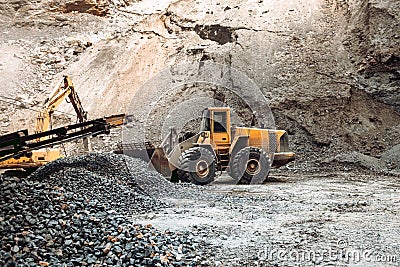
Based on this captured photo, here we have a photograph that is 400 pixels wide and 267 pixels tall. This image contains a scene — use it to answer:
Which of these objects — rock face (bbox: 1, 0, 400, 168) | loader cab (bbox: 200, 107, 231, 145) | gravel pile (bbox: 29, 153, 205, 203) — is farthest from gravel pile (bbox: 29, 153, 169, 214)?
rock face (bbox: 1, 0, 400, 168)

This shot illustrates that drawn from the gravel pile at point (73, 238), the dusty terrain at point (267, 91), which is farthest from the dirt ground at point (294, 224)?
the gravel pile at point (73, 238)

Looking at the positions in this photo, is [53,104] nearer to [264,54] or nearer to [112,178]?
[112,178]

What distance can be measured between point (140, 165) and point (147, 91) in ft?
30.1

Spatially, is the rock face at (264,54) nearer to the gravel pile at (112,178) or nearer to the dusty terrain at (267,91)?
the dusty terrain at (267,91)

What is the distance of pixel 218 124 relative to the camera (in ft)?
33.8

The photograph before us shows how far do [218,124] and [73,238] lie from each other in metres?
6.57

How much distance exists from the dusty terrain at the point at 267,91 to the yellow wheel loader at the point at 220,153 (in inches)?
19.5

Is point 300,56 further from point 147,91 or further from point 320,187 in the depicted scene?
point 320,187

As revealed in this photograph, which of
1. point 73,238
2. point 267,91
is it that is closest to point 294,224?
point 73,238

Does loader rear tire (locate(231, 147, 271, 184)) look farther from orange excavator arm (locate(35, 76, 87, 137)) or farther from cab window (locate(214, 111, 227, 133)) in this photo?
orange excavator arm (locate(35, 76, 87, 137))

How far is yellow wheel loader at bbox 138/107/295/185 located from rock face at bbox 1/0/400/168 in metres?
3.98

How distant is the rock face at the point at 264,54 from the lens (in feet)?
48.3

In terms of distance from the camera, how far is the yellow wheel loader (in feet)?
31.7

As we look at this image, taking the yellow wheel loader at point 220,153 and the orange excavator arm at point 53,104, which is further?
the orange excavator arm at point 53,104
